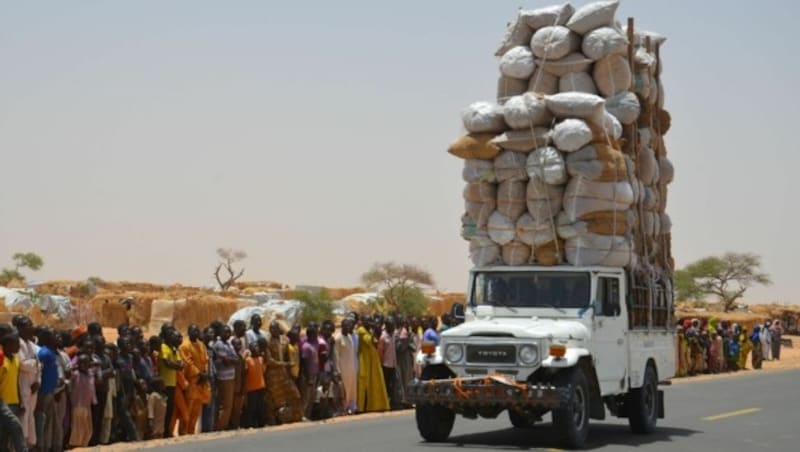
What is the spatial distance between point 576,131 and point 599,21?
215cm

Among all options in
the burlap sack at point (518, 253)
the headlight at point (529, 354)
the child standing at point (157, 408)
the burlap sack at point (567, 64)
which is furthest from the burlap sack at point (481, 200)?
the child standing at point (157, 408)

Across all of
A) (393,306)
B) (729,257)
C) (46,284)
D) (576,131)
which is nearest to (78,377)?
(576,131)

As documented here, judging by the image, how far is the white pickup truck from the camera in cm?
1473

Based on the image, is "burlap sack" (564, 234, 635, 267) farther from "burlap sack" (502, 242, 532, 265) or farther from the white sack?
the white sack

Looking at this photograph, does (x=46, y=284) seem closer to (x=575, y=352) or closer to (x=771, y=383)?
(x=771, y=383)

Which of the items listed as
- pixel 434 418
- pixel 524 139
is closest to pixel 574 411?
pixel 434 418

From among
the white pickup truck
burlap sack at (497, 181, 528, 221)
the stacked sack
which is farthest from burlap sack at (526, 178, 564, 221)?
the white pickup truck

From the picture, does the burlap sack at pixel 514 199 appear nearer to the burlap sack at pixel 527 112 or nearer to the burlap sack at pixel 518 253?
the burlap sack at pixel 518 253

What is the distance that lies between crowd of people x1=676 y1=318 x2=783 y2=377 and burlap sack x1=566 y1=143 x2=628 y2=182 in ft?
69.5

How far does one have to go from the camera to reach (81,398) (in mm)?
15500

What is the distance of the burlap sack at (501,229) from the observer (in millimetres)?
16875

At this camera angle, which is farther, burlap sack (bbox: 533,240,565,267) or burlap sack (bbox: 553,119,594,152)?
burlap sack (bbox: 533,240,565,267)

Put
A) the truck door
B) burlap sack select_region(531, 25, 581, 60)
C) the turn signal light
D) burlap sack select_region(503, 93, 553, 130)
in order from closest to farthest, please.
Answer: the turn signal light < the truck door < burlap sack select_region(503, 93, 553, 130) < burlap sack select_region(531, 25, 581, 60)

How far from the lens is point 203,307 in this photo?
2073 inches
